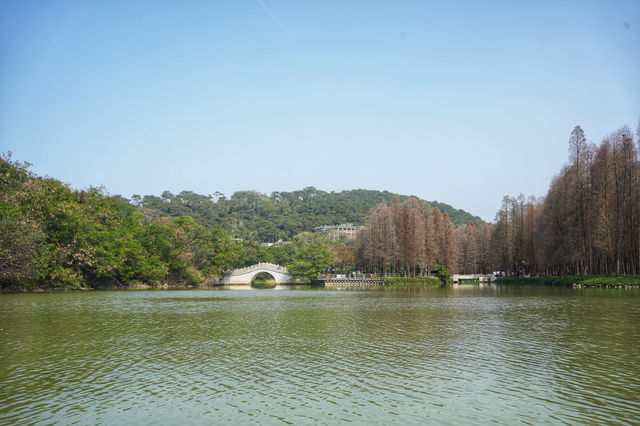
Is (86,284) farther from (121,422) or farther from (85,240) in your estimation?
(121,422)

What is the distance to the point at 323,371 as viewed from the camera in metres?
12.2

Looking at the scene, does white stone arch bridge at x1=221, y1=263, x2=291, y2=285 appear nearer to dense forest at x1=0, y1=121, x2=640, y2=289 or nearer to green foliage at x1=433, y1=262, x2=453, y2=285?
dense forest at x1=0, y1=121, x2=640, y2=289

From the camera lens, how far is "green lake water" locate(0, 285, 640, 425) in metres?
8.99

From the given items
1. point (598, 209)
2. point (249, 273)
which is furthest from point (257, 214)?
point (598, 209)

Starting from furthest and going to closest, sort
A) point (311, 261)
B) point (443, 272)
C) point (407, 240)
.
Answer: point (311, 261), point (407, 240), point (443, 272)

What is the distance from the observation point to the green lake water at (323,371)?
8.99 meters

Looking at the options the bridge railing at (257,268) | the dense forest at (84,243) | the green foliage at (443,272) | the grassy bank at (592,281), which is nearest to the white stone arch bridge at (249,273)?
the bridge railing at (257,268)

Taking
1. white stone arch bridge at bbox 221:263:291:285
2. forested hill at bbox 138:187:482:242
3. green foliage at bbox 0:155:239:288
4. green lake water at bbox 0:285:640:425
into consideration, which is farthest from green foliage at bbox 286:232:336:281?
green lake water at bbox 0:285:640:425

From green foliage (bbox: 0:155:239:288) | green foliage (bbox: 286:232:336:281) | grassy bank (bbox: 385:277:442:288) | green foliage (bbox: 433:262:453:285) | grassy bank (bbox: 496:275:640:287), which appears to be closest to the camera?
green foliage (bbox: 0:155:239:288)

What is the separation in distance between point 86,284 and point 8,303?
21.0 meters

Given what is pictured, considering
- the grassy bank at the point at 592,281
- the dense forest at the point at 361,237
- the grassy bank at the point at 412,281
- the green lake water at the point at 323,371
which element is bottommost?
the green lake water at the point at 323,371

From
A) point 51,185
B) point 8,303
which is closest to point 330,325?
point 8,303

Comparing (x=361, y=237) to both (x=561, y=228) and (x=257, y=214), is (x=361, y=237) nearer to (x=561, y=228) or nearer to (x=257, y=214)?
(x=561, y=228)

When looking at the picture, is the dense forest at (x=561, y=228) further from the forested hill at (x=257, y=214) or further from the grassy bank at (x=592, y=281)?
the forested hill at (x=257, y=214)
